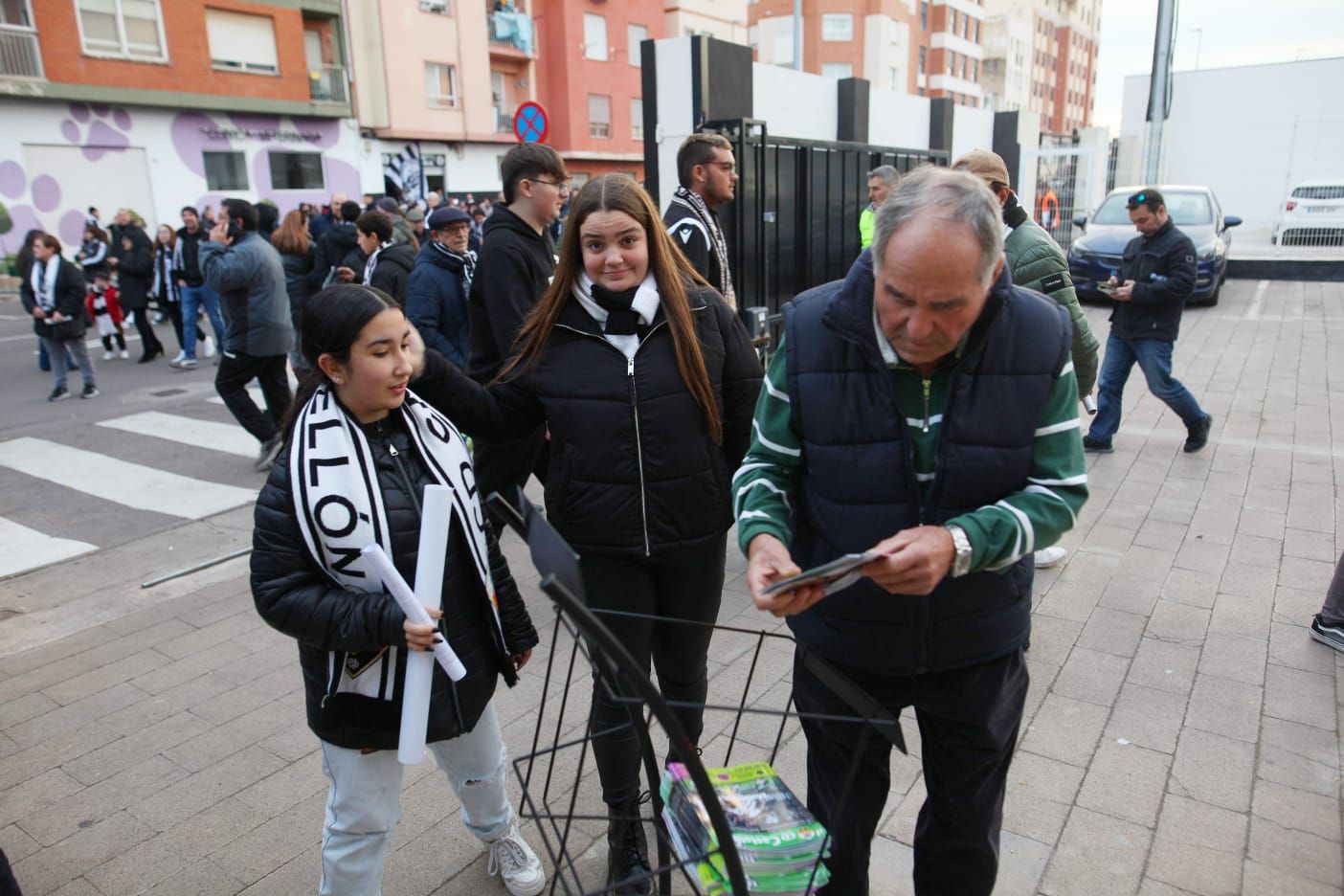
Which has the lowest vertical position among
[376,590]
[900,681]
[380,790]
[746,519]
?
[380,790]

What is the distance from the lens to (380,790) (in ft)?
7.23

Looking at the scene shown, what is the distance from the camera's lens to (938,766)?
205cm

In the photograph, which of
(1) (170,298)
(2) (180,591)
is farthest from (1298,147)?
(2) (180,591)

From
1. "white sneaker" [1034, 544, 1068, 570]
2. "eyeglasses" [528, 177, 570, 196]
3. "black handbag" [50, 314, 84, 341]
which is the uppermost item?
"eyeglasses" [528, 177, 570, 196]

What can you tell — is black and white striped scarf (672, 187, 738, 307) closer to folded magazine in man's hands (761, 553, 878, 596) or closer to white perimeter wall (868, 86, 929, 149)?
folded magazine in man's hands (761, 553, 878, 596)

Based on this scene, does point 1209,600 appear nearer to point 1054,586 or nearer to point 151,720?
point 1054,586

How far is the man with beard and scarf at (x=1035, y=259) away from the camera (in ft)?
13.1

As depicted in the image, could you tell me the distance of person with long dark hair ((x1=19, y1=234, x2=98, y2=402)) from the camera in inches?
374

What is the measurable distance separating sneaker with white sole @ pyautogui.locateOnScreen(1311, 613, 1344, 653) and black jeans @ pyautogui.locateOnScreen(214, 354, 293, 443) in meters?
6.46

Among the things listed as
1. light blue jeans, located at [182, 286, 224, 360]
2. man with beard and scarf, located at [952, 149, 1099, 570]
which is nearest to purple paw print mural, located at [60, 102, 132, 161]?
light blue jeans, located at [182, 286, 224, 360]

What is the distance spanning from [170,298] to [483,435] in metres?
11.0

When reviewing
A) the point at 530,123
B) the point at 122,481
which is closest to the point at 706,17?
the point at 530,123

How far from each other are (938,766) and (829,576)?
0.80m

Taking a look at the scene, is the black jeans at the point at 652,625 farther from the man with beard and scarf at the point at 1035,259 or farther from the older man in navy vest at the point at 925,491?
the man with beard and scarf at the point at 1035,259
